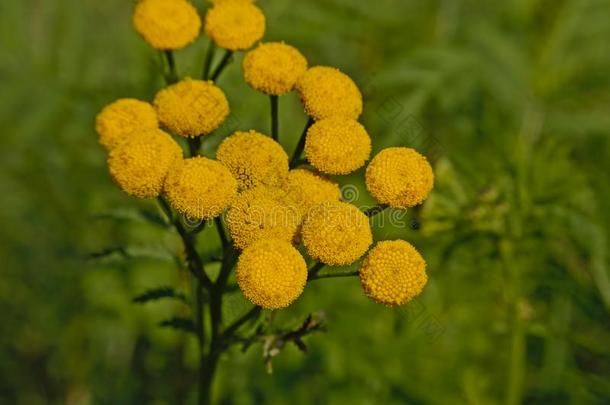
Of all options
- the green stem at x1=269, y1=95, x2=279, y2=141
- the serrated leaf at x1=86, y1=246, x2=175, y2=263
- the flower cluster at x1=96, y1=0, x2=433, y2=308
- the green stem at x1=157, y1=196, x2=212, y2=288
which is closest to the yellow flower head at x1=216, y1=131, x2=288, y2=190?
the flower cluster at x1=96, y1=0, x2=433, y2=308

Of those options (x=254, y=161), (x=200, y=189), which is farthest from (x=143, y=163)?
(x=254, y=161)

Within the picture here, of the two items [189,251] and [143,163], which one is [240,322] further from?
[143,163]

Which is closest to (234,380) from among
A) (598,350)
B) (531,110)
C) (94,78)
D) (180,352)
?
(180,352)

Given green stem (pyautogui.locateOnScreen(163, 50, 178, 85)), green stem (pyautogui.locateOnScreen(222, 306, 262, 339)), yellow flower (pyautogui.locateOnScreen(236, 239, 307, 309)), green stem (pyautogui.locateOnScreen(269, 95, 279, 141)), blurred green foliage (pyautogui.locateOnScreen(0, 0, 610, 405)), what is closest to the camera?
yellow flower (pyautogui.locateOnScreen(236, 239, 307, 309))

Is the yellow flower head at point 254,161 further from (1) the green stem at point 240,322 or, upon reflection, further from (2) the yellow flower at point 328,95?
(1) the green stem at point 240,322

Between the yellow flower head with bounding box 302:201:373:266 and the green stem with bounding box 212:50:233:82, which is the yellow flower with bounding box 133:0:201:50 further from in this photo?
the yellow flower head with bounding box 302:201:373:266

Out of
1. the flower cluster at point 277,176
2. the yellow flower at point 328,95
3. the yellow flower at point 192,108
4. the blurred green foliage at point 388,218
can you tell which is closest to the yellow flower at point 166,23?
the flower cluster at point 277,176

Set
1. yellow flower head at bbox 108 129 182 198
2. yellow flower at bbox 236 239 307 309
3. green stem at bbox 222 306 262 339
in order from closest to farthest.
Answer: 1. yellow flower at bbox 236 239 307 309
2. yellow flower head at bbox 108 129 182 198
3. green stem at bbox 222 306 262 339
